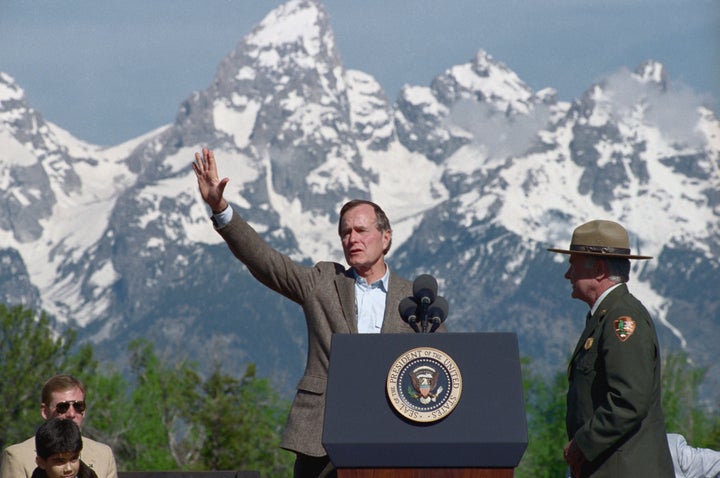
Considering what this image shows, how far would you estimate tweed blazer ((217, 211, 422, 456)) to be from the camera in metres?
7.72

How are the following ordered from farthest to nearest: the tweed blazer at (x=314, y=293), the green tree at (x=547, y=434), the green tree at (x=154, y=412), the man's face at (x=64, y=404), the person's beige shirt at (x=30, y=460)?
the green tree at (x=154, y=412) < the green tree at (x=547, y=434) < the man's face at (x=64, y=404) < the person's beige shirt at (x=30, y=460) < the tweed blazer at (x=314, y=293)

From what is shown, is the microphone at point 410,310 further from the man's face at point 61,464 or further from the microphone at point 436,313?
the man's face at point 61,464

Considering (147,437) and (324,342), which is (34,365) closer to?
(147,437)

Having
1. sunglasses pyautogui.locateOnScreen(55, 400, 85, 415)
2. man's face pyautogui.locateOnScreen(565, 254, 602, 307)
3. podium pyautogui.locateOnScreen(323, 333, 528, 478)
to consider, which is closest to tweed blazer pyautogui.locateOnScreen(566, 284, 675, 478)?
man's face pyautogui.locateOnScreen(565, 254, 602, 307)

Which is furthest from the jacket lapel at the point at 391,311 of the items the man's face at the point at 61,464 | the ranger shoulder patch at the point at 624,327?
the man's face at the point at 61,464

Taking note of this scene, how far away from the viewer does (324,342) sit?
25.5ft

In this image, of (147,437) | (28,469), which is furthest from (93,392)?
(28,469)

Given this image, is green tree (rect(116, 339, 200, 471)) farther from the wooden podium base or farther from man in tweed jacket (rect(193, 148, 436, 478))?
Result: the wooden podium base

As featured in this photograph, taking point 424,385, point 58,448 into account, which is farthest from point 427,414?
point 58,448

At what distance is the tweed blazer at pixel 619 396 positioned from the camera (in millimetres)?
6922

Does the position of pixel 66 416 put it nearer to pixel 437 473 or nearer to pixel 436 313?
pixel 436 313

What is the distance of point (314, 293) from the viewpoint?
26.2 ft

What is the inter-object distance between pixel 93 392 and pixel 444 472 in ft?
287

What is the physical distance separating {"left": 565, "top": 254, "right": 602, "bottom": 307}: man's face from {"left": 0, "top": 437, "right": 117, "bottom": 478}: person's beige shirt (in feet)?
9.95
